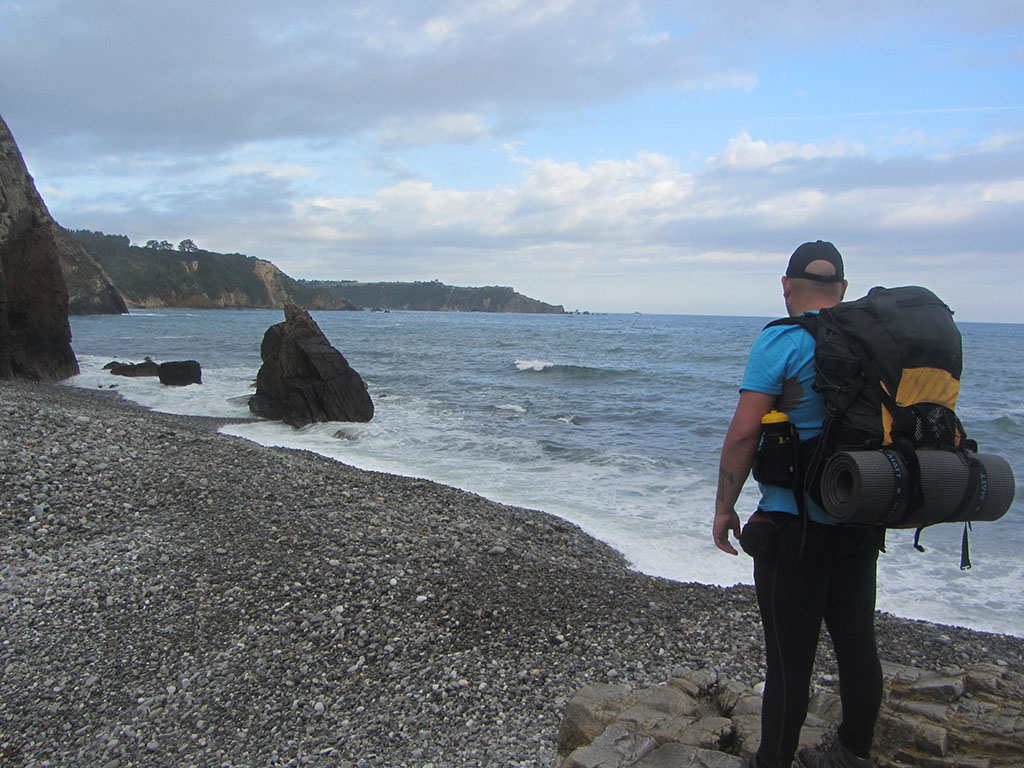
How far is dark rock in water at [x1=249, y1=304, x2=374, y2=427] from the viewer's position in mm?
17797

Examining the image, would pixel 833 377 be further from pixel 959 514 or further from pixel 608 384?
pixel 608 384

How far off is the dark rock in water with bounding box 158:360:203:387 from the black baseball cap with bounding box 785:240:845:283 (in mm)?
24190

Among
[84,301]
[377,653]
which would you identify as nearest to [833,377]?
[377,653]

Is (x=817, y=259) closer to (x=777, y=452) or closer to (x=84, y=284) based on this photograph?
(x=777, y=452)

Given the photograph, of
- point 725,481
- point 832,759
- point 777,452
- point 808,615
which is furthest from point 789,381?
point 832,759

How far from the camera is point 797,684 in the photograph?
9.14 feet

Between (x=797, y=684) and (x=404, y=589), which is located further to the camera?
(x=404, y=589)

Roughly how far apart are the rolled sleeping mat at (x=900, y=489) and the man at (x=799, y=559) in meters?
0.18

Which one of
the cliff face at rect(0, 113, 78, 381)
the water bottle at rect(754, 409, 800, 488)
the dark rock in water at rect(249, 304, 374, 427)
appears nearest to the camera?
the water bottle at rect(754, 409, 800, 488)

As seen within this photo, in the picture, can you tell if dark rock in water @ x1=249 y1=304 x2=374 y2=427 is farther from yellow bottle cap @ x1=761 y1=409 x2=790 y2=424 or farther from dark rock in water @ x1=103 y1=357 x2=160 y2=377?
yellow bottle cap @ x1=761 y1=409 x2=790 y2=424

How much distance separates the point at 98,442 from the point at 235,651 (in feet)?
17.8

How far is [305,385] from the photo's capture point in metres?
17.9

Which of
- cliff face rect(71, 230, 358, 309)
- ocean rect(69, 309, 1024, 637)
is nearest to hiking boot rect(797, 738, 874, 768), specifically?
ocean rect(69, 309, 1024, 637)

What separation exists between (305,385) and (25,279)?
9.01 metres
